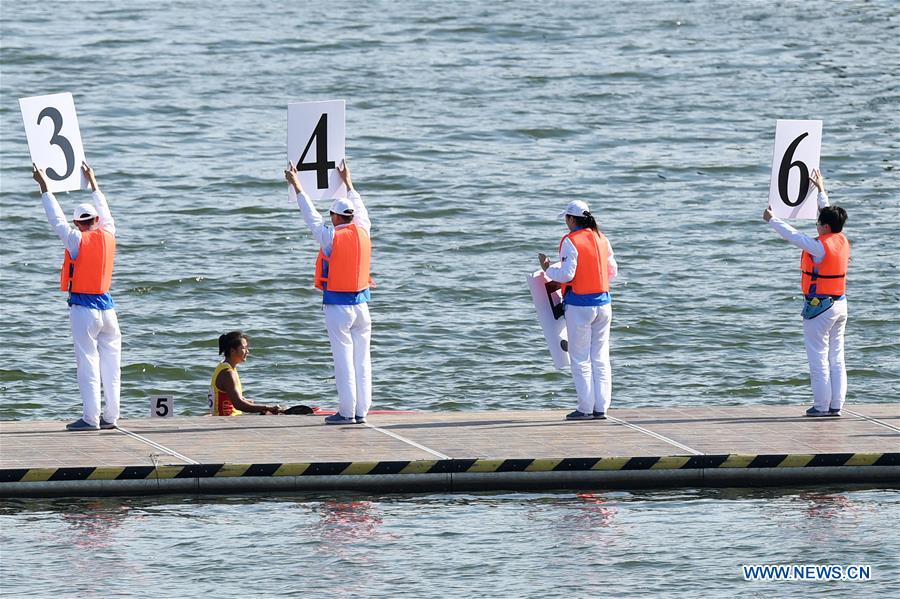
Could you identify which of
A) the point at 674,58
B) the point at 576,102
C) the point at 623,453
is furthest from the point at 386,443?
the point at 674,58

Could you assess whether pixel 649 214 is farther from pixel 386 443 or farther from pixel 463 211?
pixel 386 443

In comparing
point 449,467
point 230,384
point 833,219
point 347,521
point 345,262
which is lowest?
point 347,521

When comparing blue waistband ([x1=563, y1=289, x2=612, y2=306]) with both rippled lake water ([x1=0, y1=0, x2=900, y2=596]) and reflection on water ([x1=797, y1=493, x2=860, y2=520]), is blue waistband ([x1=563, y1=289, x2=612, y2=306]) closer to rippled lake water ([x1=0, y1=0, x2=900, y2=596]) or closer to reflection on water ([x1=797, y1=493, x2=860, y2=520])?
rippled lake water ([x1=0, y1=0, x2=900, y2=596])

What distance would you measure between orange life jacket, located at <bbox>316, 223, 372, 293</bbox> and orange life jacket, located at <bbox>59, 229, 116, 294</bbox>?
→ 5.77ft

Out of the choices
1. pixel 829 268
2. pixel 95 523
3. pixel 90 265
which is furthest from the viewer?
pixel 829 268

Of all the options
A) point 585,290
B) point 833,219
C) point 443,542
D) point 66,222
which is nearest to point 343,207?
point 585,290

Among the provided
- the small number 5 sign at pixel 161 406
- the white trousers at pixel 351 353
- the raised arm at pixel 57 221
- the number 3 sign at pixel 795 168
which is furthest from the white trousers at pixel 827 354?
the raised arm at pixel 57 221

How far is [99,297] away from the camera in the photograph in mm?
14766

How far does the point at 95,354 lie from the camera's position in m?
14.9

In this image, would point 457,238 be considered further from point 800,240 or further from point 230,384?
point 800,240

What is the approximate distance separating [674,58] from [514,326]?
18.8m

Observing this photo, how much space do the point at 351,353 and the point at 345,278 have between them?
67 cm

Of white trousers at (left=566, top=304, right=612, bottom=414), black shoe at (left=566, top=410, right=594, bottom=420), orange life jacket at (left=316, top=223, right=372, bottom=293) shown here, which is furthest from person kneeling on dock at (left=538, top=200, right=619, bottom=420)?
orange life jacket at (left=316, top=223, right=372, bottom=293)

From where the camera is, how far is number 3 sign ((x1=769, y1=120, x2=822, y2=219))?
51.3 feet
